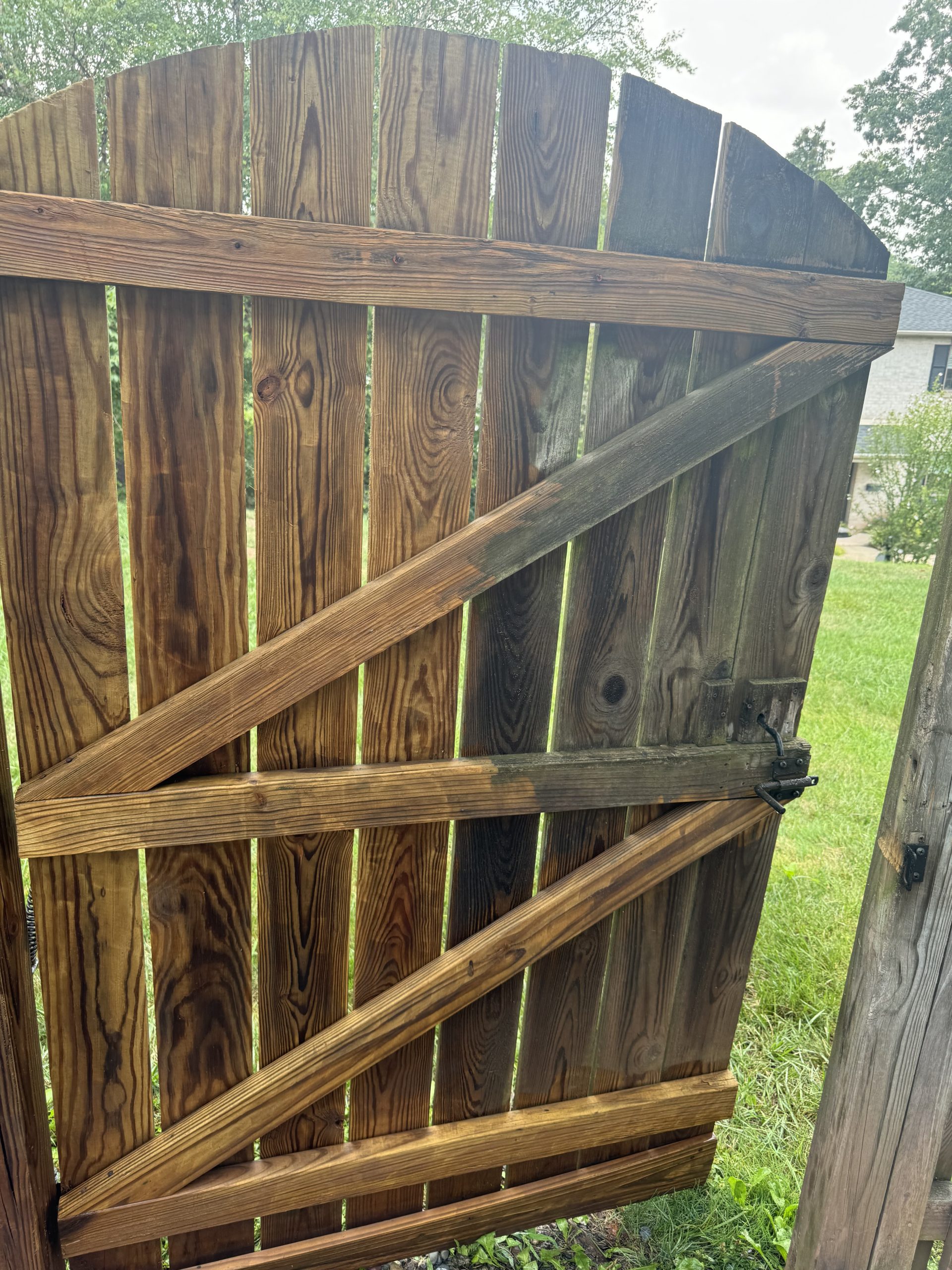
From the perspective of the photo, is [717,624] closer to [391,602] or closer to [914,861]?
[914,861]

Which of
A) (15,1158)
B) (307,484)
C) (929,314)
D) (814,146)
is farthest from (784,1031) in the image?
(814,146)

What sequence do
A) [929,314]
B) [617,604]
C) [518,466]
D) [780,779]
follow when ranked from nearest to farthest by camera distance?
[518,466] < [617,604] < [780,779] < [929,314]

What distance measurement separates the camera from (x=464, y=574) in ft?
4.82

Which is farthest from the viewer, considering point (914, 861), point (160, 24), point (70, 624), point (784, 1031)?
point (160, 24)

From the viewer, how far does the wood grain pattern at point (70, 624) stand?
1.20 meters

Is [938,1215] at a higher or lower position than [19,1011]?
lower

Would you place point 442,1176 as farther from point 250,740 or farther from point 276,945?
point 250,740

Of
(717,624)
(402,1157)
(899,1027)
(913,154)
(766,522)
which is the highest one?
(913,154)

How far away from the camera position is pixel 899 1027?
131cm

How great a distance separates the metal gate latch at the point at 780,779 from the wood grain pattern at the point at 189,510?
44.3 inches

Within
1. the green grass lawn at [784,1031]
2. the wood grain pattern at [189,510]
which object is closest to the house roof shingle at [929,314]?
the green grass lawn at [784,1031]

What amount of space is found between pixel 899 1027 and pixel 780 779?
58 cm

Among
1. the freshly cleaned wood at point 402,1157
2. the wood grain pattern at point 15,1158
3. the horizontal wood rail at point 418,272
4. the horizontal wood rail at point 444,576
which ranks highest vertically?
the horizontal wood rail at point 418,272

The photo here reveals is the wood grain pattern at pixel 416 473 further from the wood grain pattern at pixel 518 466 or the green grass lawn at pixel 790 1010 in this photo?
the green grass lawn at pixel 790 1010
